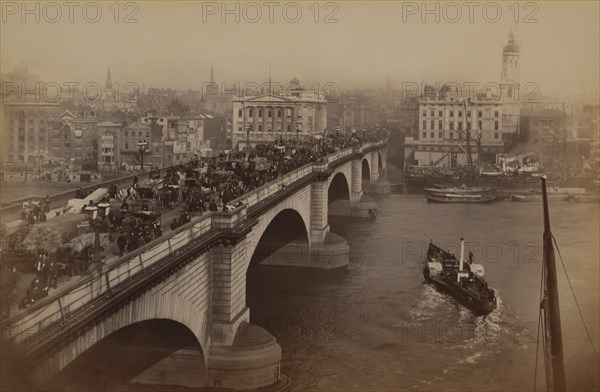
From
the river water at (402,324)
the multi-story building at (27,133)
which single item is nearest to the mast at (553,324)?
the river water at (402,324)

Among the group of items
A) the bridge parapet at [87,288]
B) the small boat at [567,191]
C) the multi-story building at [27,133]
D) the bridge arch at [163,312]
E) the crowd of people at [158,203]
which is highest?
the multi-story building at [27,133]

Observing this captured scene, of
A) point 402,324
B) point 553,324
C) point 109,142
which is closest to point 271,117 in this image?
point 109,142

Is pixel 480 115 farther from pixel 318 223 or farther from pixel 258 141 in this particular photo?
pixel 318 223

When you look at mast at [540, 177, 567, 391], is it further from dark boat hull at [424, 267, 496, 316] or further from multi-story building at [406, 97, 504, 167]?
multi-story building at [406, 97, 504, 167]

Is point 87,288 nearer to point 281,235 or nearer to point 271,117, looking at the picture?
point 281,235

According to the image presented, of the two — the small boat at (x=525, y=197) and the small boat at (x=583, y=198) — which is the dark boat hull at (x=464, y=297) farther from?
the small boat at (x=525, y=197)

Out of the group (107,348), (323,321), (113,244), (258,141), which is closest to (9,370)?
(113,244)

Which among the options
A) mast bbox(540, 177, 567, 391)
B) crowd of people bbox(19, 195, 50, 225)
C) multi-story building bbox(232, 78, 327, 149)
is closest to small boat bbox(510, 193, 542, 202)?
multi-story building bbox(232, 78, 327, 149)
